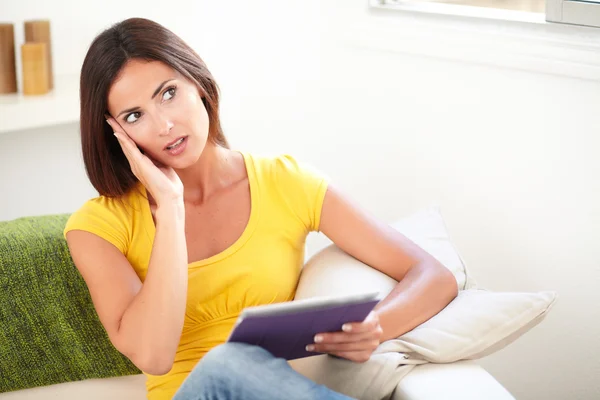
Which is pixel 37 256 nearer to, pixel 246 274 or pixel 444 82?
pixel 246 274

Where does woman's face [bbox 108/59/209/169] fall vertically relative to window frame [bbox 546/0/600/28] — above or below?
below

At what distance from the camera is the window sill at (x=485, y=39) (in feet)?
6.31

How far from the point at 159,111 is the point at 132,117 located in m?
0.06

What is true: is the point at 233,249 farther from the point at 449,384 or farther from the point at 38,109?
the point at 38,109

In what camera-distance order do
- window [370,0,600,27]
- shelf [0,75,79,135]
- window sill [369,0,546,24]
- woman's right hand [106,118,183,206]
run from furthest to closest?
shelf [0,75,79,135], window sill [369,0,546,24], window [370,0,600,27], woman's right hand [106,118,183,206]

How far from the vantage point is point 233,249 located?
5.74 feet

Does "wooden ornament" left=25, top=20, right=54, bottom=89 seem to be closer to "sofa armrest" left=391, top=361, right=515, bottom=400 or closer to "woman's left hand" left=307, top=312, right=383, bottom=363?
"woman's left hand" left=307, top=312, right=383, bottom=363

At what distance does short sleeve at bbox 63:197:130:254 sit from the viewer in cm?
169

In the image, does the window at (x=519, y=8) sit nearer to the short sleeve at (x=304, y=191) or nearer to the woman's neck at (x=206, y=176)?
the short sleeve at (x=304, y=191)

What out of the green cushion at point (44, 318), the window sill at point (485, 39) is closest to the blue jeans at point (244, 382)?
the green cushion at point (44, 318)

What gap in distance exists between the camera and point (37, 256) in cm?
191

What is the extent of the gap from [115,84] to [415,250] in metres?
0.73

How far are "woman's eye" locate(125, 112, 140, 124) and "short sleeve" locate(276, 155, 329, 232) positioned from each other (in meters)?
0.35

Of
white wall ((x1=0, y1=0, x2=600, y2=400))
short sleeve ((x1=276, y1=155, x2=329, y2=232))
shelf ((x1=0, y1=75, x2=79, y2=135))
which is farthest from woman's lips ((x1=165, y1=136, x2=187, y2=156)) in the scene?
white wall ((x1=0, y1=0, x2=600, y2=400))
